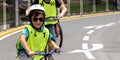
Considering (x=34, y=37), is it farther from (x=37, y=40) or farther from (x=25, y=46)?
(x=25, y=46)

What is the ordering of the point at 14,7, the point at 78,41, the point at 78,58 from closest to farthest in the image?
the point at 78,58 → the point at 78,41 → the point at 14,7

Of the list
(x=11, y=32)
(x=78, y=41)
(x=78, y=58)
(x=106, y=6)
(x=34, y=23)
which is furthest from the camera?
(x=106, y=6)

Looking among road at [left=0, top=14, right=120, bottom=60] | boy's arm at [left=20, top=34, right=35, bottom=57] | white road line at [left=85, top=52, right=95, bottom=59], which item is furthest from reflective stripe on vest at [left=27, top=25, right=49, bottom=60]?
white road line at [left=85, top=52, right=95, bottom=59]

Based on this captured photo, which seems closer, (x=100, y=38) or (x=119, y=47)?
(x=119, y=47)

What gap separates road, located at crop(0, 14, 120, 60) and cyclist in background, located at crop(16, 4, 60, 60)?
5537mm

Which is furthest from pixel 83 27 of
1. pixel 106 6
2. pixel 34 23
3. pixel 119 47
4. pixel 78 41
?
pixel 34 23

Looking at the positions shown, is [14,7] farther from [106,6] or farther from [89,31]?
[106,6]

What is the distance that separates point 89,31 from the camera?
18625 mm

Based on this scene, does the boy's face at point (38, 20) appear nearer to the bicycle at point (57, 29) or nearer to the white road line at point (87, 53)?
the bicycle at point (57, 29)

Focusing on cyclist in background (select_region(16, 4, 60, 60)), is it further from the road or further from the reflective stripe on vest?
the road

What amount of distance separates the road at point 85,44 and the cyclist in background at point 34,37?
5537 mm

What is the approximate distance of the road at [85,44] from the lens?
12.4 meters

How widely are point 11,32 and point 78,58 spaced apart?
6367 mm

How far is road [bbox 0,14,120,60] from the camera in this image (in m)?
12.4
